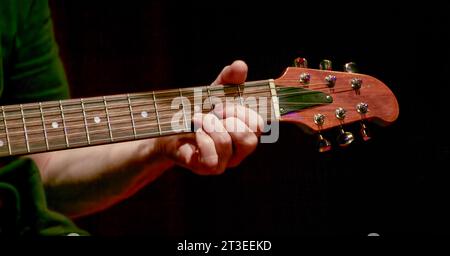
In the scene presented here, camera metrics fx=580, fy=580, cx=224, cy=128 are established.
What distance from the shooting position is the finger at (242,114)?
0.86 metres

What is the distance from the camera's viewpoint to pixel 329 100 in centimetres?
89

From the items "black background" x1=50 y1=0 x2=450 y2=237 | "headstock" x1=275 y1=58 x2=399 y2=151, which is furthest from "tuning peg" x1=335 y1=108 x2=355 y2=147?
"black background" x1=50 y1=0 x2=450 y2=237

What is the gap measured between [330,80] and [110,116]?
13.3 inches

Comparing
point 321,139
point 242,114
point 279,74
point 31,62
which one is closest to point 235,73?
point 242,114

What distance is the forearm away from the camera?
1.00 metres

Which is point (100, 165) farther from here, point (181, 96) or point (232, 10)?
point (232, 10)

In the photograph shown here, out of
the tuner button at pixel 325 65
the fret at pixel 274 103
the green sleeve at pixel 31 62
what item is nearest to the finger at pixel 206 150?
the fret at pixel 274 103

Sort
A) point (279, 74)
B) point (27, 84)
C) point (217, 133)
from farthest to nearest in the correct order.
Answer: point (279, 74), point (27, 84), point (217, 133)

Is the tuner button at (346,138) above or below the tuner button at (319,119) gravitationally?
below

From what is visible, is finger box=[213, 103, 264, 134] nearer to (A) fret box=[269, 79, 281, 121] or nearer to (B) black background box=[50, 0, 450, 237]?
(A) fret box=[269, 79, 281, 121]

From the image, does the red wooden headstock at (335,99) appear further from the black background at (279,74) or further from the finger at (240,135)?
the black background at (279,74)

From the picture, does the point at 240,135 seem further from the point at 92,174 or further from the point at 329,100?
the point at 92,174

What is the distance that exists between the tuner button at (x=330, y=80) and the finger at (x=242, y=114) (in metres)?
0.12

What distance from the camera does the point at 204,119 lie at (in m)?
0.85
